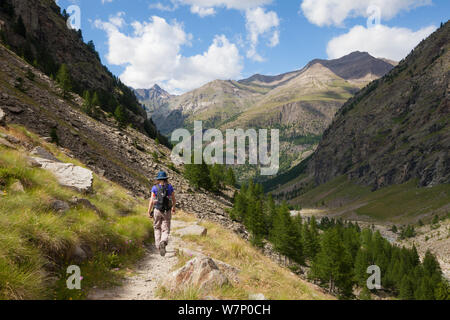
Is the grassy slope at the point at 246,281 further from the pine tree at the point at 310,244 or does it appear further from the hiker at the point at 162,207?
the pine tree at the point at 310,244

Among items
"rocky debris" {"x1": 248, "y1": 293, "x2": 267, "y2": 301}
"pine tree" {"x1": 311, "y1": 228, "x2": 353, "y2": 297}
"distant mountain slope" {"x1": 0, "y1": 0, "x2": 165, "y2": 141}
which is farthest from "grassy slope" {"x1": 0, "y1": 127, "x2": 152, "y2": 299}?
"distant mountain slope" {"x1": 0, "y1": 0, "x2": 165, "y2": 141}

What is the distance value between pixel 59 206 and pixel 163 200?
384 centimetres

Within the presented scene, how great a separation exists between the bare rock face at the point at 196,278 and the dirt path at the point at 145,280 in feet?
1.85

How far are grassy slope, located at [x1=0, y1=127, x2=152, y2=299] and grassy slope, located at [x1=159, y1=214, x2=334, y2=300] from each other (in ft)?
7.79

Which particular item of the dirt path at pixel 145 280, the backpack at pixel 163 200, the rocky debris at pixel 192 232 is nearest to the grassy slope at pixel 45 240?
the dirt path at pixel 145 280

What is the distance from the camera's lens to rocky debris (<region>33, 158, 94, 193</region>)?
1224 cm

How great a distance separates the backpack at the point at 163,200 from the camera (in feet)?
35.8

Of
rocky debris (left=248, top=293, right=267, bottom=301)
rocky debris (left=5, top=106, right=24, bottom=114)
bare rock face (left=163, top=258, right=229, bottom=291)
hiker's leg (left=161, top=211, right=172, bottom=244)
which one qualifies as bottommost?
rocky debris (left=248, top=293, right=267, bottom=301)

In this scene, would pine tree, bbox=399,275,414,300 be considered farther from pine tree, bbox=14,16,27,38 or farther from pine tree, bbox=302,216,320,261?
pine tree, bbox=14,16,27,38

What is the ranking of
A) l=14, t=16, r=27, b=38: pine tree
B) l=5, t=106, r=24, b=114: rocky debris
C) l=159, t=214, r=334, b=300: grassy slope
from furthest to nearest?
l=14, t=16, r=27, b=38: pine tree, l=5, t=106, r=24, b=114: rocky debris, l=159, t=214, r=334, b=300: grassy slope
